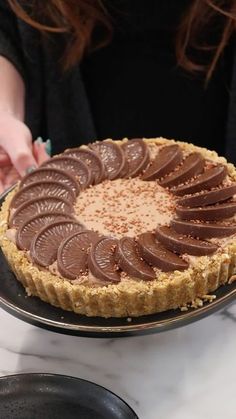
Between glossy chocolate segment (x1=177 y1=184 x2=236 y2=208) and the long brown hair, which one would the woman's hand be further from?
glossy chocolate segment (x1=177 y1=184 x2=236 y2=208)

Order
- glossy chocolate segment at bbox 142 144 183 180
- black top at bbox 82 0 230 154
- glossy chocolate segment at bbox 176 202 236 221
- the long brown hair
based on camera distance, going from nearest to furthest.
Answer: glossy chocolate segment at bbox 176 202 236 221
glossy chocolate segment at bbox 142 144 183 180
the long brown hair
black top at bbox 82 0 230 154

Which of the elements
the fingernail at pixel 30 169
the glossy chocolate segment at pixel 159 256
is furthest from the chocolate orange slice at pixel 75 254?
the fingernail at pixel 30 169

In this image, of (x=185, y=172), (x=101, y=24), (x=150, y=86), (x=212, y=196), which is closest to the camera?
(x=212, y=196)

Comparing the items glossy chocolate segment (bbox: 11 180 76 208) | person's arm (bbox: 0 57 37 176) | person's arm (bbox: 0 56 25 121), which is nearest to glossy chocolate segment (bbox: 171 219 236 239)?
glossy chocolate segment (bbox: 11 180 76 208)

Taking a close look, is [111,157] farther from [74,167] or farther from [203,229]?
[203,229]

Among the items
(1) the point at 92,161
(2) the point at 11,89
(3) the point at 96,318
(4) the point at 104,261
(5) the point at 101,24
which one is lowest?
(3) the point at 96,318

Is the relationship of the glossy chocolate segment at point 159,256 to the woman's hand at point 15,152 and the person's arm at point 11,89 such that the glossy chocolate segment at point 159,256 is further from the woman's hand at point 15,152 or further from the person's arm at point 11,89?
the person's arm at point 11,89

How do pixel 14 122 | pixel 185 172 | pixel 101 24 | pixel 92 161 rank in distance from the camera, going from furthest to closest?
1. pixel 101 24
2. pixel 14 122
3. pixel 92 161
4. pixel 185 172

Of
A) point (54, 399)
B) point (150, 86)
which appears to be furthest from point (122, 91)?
point (54, 399)
